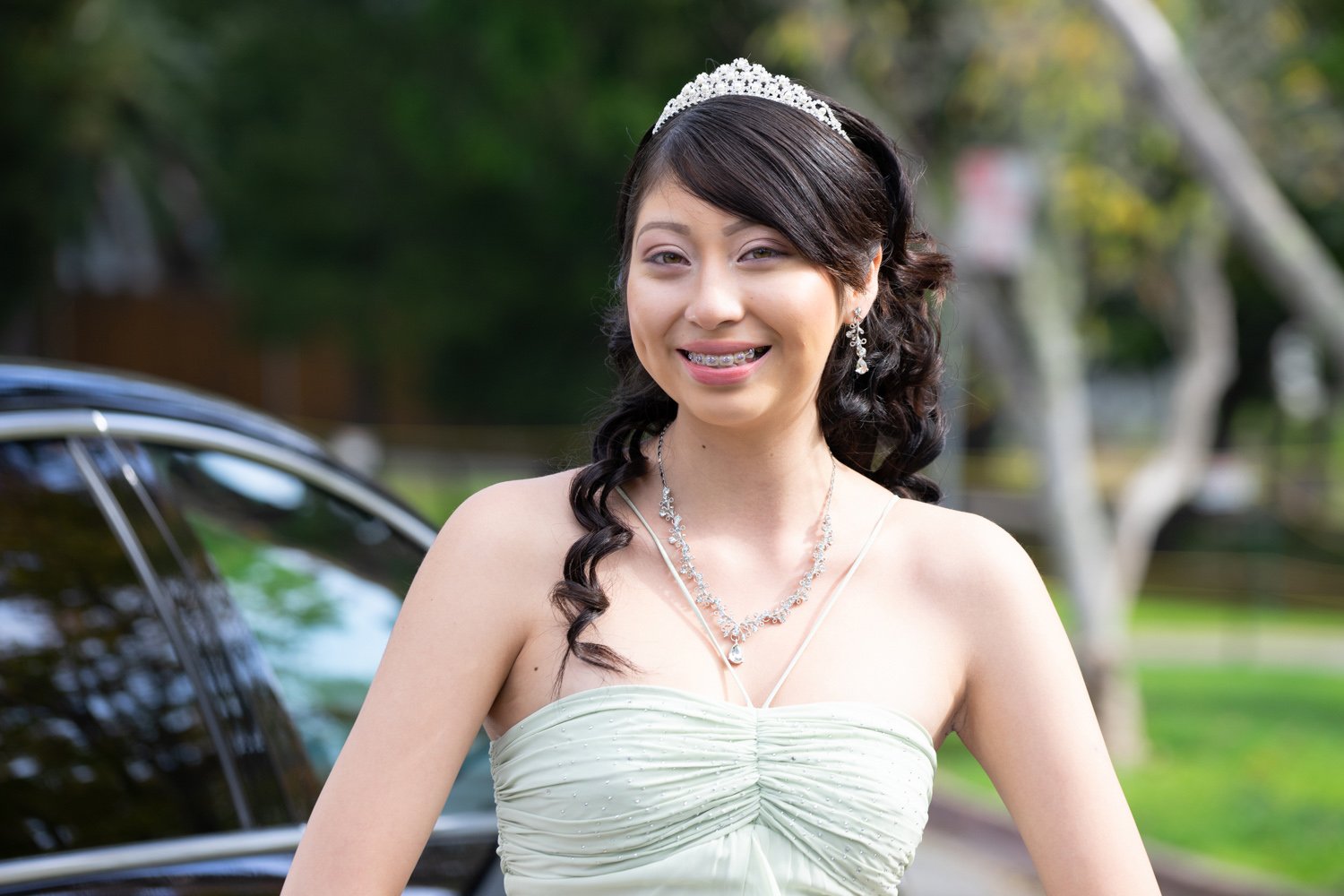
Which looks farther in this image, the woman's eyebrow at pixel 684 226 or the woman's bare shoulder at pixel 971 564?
the woman's bare shoulder at pixel 971 564

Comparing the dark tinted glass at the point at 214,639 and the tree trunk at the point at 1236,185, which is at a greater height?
the tree trunk at the point at 1236,185

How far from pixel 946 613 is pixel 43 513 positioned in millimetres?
1446

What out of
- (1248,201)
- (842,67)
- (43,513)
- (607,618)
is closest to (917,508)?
(607,618)

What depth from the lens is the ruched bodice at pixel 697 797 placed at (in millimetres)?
1761

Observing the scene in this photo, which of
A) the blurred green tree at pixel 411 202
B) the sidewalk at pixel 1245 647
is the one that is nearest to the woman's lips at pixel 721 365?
the sidewalk at pixel 1245 647

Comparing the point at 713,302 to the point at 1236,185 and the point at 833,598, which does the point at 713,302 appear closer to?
the point at 833,598

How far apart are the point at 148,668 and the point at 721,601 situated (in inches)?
44.6

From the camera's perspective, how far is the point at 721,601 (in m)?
1.93

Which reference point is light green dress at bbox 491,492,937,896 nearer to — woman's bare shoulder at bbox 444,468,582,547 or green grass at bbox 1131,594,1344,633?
woman's bare shoulder at bbox 444,468,582,547

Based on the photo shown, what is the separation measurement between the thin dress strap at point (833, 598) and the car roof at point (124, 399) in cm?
117

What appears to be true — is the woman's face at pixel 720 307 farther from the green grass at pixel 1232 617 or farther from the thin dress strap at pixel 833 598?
the green grass at pixel 1232 617

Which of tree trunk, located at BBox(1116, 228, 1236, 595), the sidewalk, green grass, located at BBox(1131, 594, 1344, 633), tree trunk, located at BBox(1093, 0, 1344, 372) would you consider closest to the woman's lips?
tree trunk, located at BBox(1093, 0, 1344, 372)

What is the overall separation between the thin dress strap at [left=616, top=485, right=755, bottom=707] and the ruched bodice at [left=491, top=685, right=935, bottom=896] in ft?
0.14

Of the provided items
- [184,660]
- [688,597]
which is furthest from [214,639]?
[688,597]
